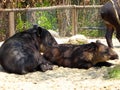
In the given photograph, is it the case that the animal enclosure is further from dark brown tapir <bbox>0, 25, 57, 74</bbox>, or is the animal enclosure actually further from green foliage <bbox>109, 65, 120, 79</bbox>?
green foliage <bbox>109, 65, 120, 79</bbox>

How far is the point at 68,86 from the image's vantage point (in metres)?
6.21

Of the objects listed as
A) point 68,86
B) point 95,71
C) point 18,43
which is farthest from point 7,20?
point 68,86

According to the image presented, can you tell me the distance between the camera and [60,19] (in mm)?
15492

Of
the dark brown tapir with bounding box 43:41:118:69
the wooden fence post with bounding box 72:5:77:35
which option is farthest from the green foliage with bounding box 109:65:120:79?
the wooden fence post with bounding box 72:5:77:35

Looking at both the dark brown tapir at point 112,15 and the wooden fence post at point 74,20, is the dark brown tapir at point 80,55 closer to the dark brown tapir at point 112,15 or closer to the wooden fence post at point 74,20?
the dark brown tapir at point 112,15

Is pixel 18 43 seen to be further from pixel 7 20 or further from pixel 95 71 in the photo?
pixel 7 20

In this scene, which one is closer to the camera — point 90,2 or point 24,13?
point 24,13

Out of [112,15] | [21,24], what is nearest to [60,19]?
[21,24]

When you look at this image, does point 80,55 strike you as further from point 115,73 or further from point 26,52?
point 115,73

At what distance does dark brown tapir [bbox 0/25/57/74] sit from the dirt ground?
0.14m

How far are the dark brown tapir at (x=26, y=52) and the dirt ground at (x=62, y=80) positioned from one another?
141mm

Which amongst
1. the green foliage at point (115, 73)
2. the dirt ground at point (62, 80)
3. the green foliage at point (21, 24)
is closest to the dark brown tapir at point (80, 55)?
the dirt ground at point (62, 80)

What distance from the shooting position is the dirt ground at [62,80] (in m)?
6.16

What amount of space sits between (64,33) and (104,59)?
7.44 m
